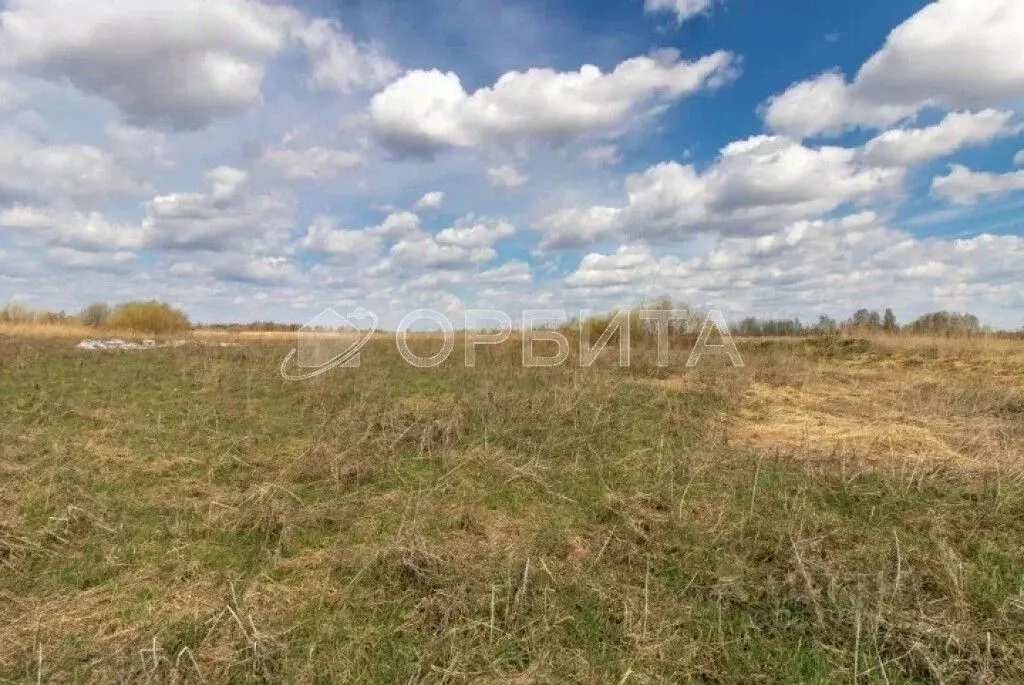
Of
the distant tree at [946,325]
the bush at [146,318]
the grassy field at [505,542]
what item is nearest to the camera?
the grassy field at [505,542]

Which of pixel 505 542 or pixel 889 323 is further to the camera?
pixel 889 323

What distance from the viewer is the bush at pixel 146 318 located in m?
27.5

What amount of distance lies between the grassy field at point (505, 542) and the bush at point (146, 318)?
21759 millimetres

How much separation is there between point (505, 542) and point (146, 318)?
92.5 feet

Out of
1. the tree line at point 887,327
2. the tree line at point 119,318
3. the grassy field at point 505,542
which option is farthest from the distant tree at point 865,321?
the tree line at point 119,318

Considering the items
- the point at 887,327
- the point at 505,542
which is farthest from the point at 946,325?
the point at 505,542

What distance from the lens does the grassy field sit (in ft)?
10.1

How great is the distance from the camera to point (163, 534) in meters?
4.40

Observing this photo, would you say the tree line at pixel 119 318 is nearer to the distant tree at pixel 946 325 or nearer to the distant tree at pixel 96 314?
the distant tree at pixel 96 314

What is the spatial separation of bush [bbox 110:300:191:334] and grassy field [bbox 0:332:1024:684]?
71.4 ft

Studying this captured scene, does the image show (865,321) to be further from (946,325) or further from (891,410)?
(891,410)

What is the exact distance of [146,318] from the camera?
91.6 feet

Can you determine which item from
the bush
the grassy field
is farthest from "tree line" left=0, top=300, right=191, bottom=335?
the grassy field

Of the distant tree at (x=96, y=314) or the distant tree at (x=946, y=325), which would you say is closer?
the distant tree at (x=946, y=325)
